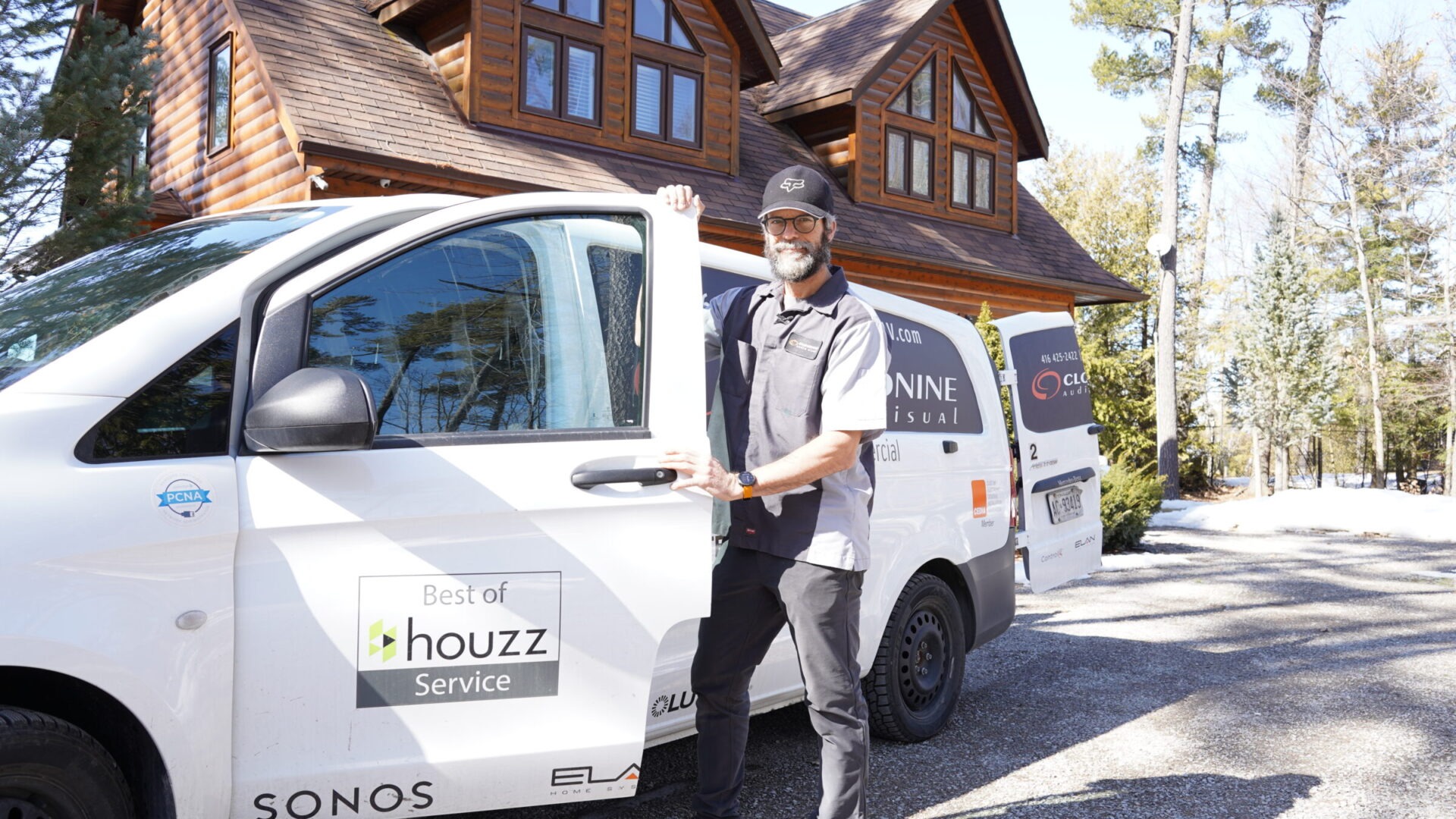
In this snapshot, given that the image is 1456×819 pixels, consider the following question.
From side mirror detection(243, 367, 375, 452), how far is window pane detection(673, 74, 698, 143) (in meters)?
11.6

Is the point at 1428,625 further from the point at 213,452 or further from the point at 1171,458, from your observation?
the point at 1171,458

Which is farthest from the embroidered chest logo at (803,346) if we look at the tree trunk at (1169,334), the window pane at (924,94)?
the tree trunk at (1169,334)

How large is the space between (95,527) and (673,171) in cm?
1155

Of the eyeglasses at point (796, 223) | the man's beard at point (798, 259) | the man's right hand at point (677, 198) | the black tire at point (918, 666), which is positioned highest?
the man's right hand at point (677, 198)

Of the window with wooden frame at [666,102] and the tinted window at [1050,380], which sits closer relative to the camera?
the tinted window at [1050,380]

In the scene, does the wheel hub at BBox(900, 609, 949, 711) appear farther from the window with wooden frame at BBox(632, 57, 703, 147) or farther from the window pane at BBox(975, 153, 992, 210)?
the window pane at BBox(975, 153, 992, 210)

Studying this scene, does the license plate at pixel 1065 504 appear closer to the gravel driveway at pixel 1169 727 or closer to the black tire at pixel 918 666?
the gravel driveway at pixel 1169 727

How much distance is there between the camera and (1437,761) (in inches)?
186

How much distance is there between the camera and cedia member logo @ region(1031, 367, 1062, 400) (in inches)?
237

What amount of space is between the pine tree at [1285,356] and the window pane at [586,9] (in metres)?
20.2

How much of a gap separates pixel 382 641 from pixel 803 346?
1.36 m

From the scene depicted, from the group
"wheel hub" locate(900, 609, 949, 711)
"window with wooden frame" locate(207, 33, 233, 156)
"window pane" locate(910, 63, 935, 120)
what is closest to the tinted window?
"wheel hub" locate(900, 609, 949, 711)

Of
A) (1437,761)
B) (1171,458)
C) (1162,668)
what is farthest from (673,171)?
(1171,458)

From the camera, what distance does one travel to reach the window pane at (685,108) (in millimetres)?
13664
